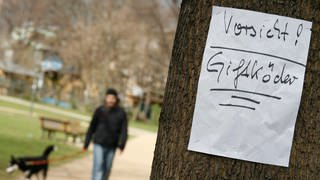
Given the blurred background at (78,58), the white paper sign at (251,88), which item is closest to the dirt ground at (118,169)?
the white paper sign at (251,88)

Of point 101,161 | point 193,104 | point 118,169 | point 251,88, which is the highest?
point 251,88

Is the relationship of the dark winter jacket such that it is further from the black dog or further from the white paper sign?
the white paper sign

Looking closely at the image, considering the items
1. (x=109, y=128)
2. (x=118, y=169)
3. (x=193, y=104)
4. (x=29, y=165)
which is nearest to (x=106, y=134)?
(x=109, y=128)

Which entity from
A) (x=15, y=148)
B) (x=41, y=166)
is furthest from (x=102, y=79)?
(x=41, y=166)

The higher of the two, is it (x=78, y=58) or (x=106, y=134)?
(x=78, y=58)

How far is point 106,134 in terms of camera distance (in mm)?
10836

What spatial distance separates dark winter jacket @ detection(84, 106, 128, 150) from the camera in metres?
10.8

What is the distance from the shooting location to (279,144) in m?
3.01

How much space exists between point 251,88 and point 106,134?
7956mm

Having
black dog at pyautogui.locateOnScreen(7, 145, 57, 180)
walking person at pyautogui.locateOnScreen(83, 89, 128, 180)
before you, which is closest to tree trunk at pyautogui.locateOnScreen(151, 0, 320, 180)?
walking person at pyautogui.locateOnScreen(83, 89, 128, 180)

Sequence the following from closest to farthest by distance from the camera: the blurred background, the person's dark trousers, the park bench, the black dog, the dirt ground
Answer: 1. the person's dark trousers
2. the black dog
3. the dirt ground
4. the park bench
5. the blurred background

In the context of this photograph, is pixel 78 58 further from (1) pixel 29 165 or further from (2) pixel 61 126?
(1) pixel 29 165

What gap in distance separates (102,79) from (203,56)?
59792 mm

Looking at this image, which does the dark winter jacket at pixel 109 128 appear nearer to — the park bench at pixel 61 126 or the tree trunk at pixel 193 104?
the tree trunk at pixel 193 104
